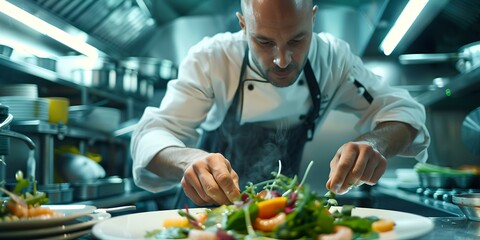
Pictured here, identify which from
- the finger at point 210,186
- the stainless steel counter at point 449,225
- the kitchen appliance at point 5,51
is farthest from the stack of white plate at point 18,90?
the stainless steel counter at point 449,225

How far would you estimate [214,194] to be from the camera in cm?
120

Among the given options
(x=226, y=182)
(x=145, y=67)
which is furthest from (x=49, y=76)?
(x=226, y=182)

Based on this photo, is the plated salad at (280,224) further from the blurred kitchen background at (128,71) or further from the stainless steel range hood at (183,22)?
the stainless steel range hood at (183,22)

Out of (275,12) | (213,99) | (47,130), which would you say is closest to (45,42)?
(47,130)

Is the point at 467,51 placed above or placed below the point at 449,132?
above

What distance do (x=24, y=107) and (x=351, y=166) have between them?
177cm

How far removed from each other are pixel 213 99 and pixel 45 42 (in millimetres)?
2065

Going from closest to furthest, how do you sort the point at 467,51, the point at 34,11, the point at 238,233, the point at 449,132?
the point at 238,233
the point at 34,11
the point at 467,51
the point at 449,132

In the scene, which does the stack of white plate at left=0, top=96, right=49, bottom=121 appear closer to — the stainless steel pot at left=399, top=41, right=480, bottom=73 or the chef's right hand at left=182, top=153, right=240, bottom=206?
the chef's right hand at left=182, top=153, right=240, bottom=206

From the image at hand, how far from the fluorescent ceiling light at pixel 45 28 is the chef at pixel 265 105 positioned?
3.52 ft

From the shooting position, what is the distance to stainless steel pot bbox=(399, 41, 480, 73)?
275 centimetres

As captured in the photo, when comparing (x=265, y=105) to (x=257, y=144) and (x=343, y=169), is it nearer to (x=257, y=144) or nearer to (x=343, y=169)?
(x=257, y=144)

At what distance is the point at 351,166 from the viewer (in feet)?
3.98

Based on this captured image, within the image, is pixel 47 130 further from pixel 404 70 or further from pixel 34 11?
pixel 404 70
